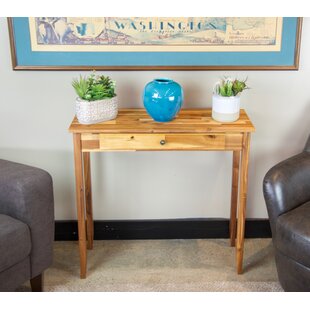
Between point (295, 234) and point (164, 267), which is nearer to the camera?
point (295, 234)

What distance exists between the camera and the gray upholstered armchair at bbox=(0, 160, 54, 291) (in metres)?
1.81

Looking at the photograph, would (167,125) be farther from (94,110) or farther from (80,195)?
(80,195)

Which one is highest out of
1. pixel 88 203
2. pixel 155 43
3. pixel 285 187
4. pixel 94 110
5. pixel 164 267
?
pixel 155 43

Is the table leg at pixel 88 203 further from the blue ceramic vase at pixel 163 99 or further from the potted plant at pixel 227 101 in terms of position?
the potted plant at pixel 227 101

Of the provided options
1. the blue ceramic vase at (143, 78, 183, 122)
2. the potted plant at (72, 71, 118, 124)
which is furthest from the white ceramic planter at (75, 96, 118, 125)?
the blue ceramic vase at (143, 78, 183, 122)

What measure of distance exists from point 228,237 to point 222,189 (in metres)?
0.28

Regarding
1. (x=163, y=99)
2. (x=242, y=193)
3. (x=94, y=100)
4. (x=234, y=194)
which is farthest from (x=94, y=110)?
(x=234, y=194)

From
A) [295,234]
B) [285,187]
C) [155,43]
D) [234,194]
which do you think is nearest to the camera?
[295,234]

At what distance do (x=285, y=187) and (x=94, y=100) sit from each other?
35.6 inches

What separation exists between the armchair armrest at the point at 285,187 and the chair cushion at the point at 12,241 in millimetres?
1024

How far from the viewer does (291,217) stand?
1871 millimetres

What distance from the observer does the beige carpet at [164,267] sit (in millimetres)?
2131

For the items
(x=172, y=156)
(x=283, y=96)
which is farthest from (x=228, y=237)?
(x=283, y=96)
